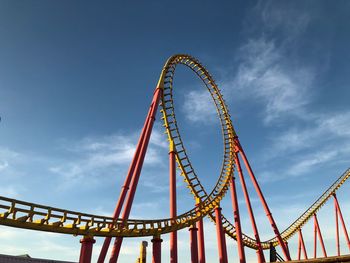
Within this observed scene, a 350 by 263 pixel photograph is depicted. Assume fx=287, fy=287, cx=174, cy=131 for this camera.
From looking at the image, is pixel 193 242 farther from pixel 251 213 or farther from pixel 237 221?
pixel 251 213

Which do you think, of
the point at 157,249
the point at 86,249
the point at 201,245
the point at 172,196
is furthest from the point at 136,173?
the point at 201,245

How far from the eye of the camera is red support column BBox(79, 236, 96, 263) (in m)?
8.86

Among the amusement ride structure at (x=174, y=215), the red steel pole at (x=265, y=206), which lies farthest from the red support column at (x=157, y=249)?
the red steel pole at (x=265, y=206)

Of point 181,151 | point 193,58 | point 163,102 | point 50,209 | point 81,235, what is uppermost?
point 193,58

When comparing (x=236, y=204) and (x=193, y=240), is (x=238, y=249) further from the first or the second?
(x=193, y=240)

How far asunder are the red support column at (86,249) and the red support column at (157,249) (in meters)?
2.72

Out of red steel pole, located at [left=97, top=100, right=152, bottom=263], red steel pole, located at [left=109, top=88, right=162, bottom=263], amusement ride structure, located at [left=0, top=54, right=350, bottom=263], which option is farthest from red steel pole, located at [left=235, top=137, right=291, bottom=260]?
red steel pole, located at [left=97, top=100, right=152, bottom=263]

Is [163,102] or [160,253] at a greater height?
[163,102]

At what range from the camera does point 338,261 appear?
695 centimetres

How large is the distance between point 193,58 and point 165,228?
11.9 m

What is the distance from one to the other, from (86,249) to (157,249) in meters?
3.02

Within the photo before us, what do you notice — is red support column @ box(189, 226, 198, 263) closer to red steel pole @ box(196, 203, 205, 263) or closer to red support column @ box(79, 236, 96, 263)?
red steel pole @ box(196, 203, 205, 263)

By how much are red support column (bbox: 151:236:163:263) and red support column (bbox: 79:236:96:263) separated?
2.72 metres

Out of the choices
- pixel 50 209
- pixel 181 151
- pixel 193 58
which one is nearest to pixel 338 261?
pixel 50 209
